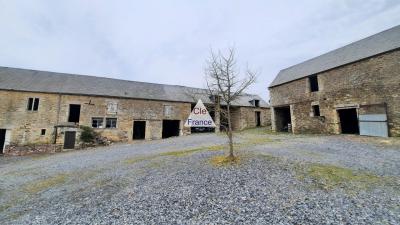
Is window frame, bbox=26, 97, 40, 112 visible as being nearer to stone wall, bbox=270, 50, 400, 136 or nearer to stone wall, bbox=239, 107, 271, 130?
stone wall, bbox=239, 107, 271, 130

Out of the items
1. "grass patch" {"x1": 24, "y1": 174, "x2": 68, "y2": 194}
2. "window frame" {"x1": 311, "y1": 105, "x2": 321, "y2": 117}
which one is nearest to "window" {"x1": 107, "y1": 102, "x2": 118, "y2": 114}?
"grass patch" {"x1": 24, "y1": 174, "x2": 68, "y2": 194}

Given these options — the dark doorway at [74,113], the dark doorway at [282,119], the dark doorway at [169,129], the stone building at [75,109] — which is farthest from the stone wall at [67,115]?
the dark doorway at [282,119]

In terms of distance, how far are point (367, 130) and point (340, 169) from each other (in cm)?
1012

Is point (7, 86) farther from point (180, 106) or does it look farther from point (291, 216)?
point (291, 216)

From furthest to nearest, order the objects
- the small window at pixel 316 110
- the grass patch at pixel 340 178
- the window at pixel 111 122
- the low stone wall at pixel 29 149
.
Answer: the window at pixel 111 122 < the small window at pixel 316 110 < the low stone wall at pixel 29 149 < the grass patch at pixel 340 178

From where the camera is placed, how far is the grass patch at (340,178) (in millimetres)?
5086

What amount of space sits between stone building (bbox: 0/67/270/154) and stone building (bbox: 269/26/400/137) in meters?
5.37

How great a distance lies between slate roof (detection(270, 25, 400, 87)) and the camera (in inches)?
527

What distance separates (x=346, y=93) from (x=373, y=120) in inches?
103

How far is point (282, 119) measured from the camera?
21.9m

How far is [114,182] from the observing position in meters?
6.59

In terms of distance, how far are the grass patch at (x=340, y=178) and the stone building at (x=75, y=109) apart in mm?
10517

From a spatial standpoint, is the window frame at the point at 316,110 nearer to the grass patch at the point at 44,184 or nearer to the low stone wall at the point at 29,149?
the grass patch at the point at 44,184

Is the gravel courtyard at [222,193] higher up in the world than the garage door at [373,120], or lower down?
lower down
